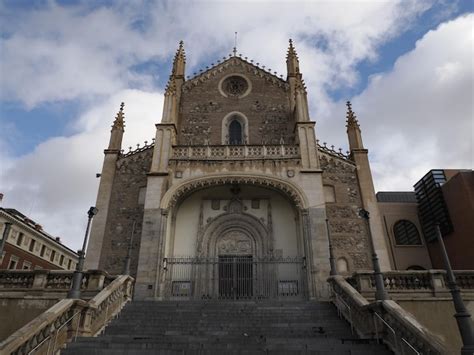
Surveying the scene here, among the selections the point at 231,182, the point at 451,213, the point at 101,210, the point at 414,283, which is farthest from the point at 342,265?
the point at 101,210

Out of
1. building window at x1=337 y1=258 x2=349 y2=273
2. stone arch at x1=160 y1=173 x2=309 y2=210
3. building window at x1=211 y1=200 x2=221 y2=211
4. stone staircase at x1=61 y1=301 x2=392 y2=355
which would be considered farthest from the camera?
building window at x1=211 y1=200 x2=221 y2=211

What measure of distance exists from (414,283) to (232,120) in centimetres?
1477

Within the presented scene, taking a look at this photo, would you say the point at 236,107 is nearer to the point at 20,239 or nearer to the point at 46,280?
the point at 46,280

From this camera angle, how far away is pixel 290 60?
24641mm

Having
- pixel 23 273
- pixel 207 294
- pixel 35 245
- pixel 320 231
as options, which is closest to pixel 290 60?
pixel 320 231

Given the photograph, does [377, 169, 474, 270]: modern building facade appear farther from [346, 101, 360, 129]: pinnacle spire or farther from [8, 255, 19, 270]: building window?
[8, 255, 19, 270]: building window

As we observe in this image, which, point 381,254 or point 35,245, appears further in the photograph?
point 35,245

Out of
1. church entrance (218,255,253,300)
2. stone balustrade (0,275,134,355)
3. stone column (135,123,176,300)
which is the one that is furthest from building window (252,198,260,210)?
stone balustrade (0,275,134,355)

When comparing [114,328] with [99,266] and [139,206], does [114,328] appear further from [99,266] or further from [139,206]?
[139,206]

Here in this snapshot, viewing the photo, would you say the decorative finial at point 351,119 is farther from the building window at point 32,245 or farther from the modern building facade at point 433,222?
the building window at point 32,245

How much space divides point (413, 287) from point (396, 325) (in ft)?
14.1

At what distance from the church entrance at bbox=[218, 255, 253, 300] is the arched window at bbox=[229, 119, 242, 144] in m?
7.67

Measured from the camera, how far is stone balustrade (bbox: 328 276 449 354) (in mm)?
6594

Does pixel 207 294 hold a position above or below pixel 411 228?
below
